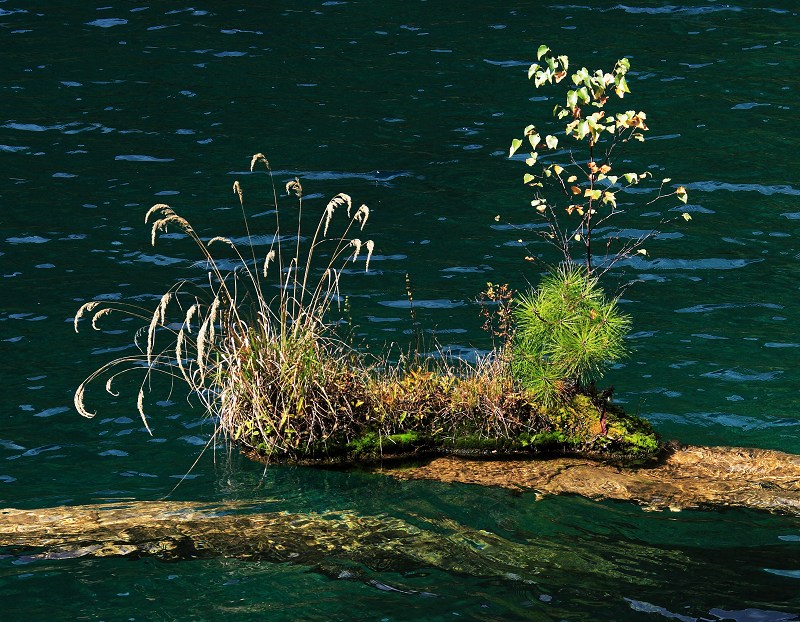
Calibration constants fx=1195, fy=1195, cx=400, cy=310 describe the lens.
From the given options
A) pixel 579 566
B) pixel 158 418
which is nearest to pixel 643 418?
pixel 579 566

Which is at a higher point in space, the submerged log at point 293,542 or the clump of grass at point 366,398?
the clump of grass at point 366,398

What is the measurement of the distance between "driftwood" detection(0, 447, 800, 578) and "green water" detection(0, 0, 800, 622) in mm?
154

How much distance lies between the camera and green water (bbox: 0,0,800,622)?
345 inches

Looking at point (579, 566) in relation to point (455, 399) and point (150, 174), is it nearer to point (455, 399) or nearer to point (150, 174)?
point (455, 399)

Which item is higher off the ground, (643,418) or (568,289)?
(568,289)

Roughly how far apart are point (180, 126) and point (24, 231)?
16.4 ft

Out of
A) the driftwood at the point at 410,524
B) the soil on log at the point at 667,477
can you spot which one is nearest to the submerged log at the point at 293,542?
the driftwood at the point at 410,524

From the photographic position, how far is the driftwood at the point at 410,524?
9.12 meters

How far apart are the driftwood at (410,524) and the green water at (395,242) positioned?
154 millimetres

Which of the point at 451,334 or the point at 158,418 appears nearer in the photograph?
the point at 158,418

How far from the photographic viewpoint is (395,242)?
663 inches

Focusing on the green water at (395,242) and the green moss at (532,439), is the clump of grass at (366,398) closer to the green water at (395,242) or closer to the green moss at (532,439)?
the green moss at (532,439)

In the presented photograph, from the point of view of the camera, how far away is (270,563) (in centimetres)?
906

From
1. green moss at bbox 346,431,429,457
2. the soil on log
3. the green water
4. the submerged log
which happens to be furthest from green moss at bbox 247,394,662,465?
the submerged log
